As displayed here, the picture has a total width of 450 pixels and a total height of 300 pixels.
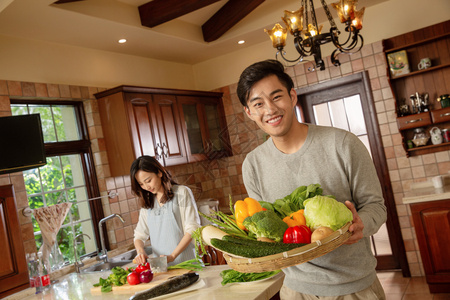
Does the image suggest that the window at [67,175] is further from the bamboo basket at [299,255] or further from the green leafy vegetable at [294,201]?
the bamboo basket at [299,255]

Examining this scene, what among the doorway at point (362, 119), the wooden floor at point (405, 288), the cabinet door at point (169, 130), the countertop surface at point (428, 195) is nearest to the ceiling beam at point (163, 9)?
the cabinet door at point (169, 130)

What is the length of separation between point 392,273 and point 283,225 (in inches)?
157

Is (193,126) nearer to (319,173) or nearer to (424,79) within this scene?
(424,79)

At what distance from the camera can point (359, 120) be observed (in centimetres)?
499

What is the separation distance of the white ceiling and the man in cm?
221

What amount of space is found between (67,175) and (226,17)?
2242 millimetres

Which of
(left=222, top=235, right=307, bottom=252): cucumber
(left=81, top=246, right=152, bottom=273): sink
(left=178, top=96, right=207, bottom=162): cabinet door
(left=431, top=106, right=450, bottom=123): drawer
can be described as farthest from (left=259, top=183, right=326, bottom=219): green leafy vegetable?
(left=178, top=96, right=207, bottom=162): cabinet door

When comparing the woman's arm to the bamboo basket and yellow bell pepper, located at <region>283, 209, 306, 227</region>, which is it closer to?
yellow bell pepper, located at <region>283, 209, 306, 227</region>

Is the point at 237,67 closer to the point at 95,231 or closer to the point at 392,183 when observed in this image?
the point at 392,183

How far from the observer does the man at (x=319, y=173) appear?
1477mm

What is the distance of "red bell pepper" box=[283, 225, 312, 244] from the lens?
1.32 metres

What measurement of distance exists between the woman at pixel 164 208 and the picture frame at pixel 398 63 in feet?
8.74

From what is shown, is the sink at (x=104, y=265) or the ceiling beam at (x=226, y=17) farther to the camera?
the ceiling beam at (x=226, y=17)

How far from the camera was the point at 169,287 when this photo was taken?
7.26 ft
